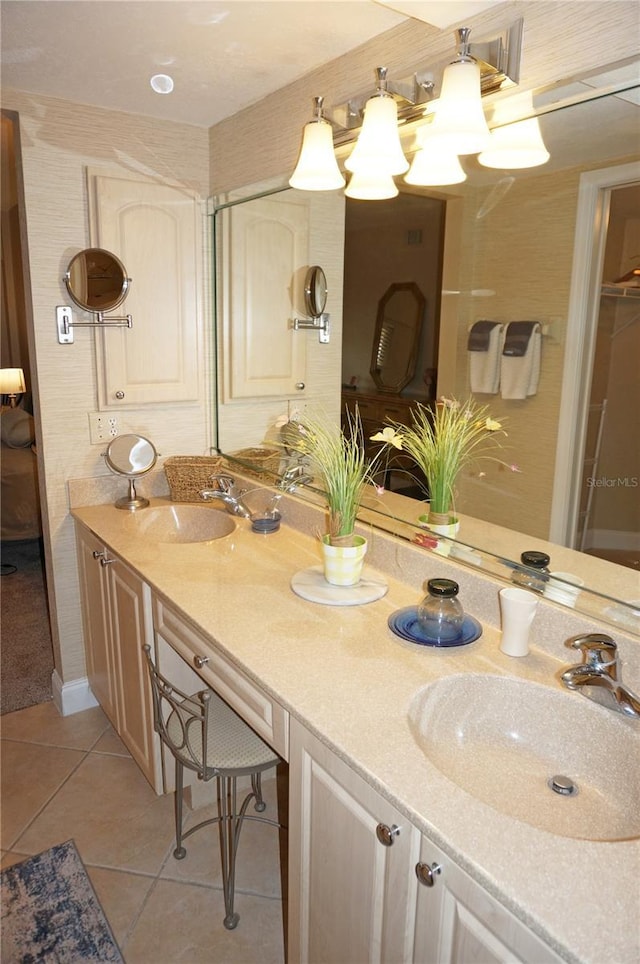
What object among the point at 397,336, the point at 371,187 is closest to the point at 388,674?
the point at 397,336

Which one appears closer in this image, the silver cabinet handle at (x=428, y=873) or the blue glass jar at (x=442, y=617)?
the silver cabinet handle at (x=428, y=873)

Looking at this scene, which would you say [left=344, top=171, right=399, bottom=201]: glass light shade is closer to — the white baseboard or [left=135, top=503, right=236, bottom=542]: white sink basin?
[left=135, top=503, right=236, bottom=542]: white sink basin

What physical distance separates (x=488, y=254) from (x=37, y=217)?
1.55 metres

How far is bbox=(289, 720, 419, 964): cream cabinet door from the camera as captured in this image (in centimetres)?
101

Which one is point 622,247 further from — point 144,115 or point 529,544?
point 144,115

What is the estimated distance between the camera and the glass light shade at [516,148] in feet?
4.41

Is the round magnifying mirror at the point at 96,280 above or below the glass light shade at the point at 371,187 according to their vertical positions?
below

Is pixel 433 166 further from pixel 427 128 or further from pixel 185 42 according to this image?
pixel 185 42

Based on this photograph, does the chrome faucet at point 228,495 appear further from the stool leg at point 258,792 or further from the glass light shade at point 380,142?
the glass light shade at point 380,142

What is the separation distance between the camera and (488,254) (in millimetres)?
1463

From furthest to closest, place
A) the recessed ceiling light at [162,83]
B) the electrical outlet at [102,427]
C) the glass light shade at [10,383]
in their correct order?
the glass light shade at [10,383] → the electrical outlet at [102,427] → the recessed ceiling light at [162,83]

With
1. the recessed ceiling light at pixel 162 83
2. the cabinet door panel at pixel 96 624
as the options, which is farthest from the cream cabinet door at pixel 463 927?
the recessed ceiling light at pixel 162 83

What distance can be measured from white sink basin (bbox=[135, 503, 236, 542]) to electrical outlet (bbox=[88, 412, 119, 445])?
311mm

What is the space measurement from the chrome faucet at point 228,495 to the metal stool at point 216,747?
70 centimetres
